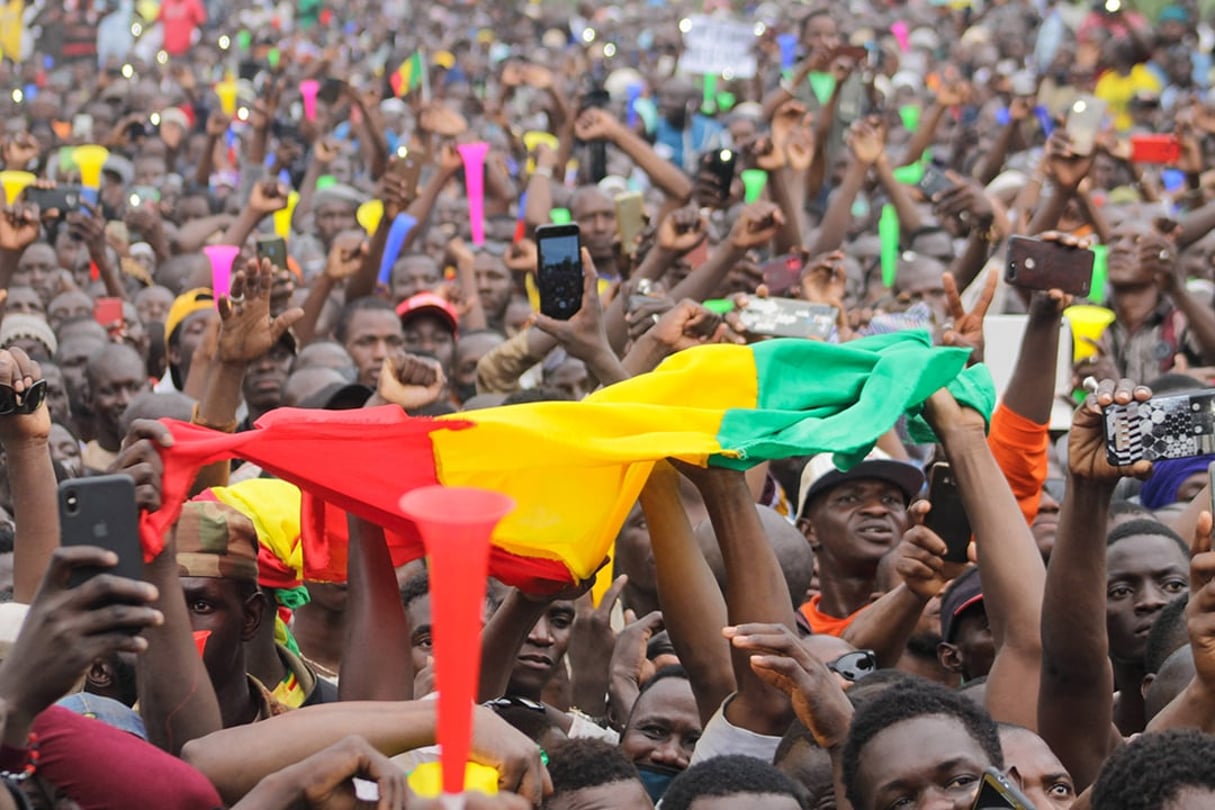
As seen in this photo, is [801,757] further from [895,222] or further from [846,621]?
[895,222]

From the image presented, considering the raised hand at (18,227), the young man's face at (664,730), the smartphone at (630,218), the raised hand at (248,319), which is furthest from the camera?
the smartphone at (630,218)

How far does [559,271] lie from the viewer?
5.88 metres

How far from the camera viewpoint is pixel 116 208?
40.7 ft

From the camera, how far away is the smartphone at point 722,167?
322 inches

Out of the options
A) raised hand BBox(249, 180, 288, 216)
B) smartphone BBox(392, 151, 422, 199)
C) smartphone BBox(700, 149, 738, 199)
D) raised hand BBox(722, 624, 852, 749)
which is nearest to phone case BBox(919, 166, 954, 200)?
smartphone BBox(700, 149, 738, 199)

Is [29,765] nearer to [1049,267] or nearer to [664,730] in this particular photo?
[664,730]

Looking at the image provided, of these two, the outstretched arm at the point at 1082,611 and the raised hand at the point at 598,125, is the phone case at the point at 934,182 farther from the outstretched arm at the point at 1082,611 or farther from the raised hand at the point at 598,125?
the outstretched arm at the point at 1082,611

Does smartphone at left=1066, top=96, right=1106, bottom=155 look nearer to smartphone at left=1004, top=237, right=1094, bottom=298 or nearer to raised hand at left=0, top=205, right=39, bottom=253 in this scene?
smartphone at left=1004, top=237, right=1094, bottom=298

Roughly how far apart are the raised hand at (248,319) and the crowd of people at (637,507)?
0.04ft

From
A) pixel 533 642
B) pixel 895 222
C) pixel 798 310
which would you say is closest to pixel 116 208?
pixel 895 222

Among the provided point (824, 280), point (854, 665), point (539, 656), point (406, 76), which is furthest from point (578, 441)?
point (406, 76)

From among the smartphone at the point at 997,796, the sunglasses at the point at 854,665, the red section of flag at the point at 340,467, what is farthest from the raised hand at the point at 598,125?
the smartphone at the point at 997,796

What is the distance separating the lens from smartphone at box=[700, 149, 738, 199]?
8.18m

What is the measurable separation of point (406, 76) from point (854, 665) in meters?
13.3
